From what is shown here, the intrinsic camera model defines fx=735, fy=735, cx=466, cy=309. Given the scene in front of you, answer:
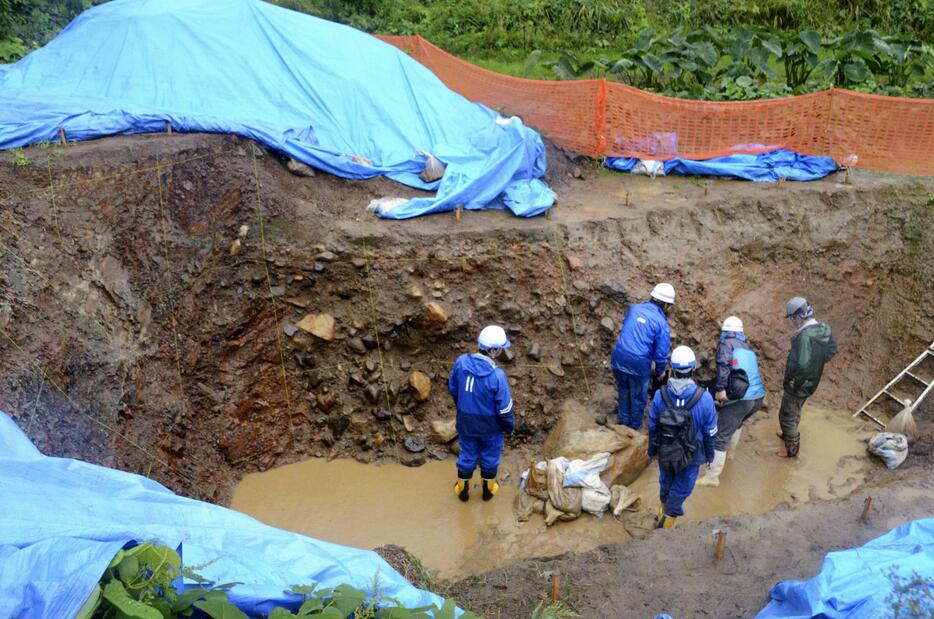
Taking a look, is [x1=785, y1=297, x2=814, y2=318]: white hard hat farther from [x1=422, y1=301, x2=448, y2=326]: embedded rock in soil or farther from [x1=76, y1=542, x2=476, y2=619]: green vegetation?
[x1=76, y1=542, x2=476, y2=619]: green vegetation

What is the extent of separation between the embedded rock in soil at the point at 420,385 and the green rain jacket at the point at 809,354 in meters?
3.47

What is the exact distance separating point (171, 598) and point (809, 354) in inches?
222

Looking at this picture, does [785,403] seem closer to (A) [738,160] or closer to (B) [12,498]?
(A) [738,160]

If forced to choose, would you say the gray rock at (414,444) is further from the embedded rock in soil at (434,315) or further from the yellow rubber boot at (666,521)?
the yellow rubber boot at (666,521)

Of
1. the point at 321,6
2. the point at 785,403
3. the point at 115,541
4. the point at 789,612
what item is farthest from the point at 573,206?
the point at 321,6

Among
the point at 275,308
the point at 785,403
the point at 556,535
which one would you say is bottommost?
the point at 556,535

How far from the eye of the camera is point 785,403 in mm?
7016

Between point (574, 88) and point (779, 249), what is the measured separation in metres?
3.37

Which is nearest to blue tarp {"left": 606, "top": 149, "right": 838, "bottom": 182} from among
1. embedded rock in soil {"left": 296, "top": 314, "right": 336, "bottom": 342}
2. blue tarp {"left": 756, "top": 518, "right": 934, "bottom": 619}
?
embedded rock in soil {"left": 296, "top": 314, "right": 336, "bottom": 342}

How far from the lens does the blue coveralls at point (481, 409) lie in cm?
600

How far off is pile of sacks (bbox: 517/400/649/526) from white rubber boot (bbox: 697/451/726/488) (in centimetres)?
54

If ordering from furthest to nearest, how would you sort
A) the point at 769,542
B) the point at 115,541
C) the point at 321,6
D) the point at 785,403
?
the point at 321,6 → the point at 785,403 → the point at 769,542 → the point at 115,541

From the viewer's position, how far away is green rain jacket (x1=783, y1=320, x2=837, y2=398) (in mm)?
6539

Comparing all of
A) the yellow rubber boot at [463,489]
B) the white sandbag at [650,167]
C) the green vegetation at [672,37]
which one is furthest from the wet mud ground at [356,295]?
the green vegetation at [672,37]
